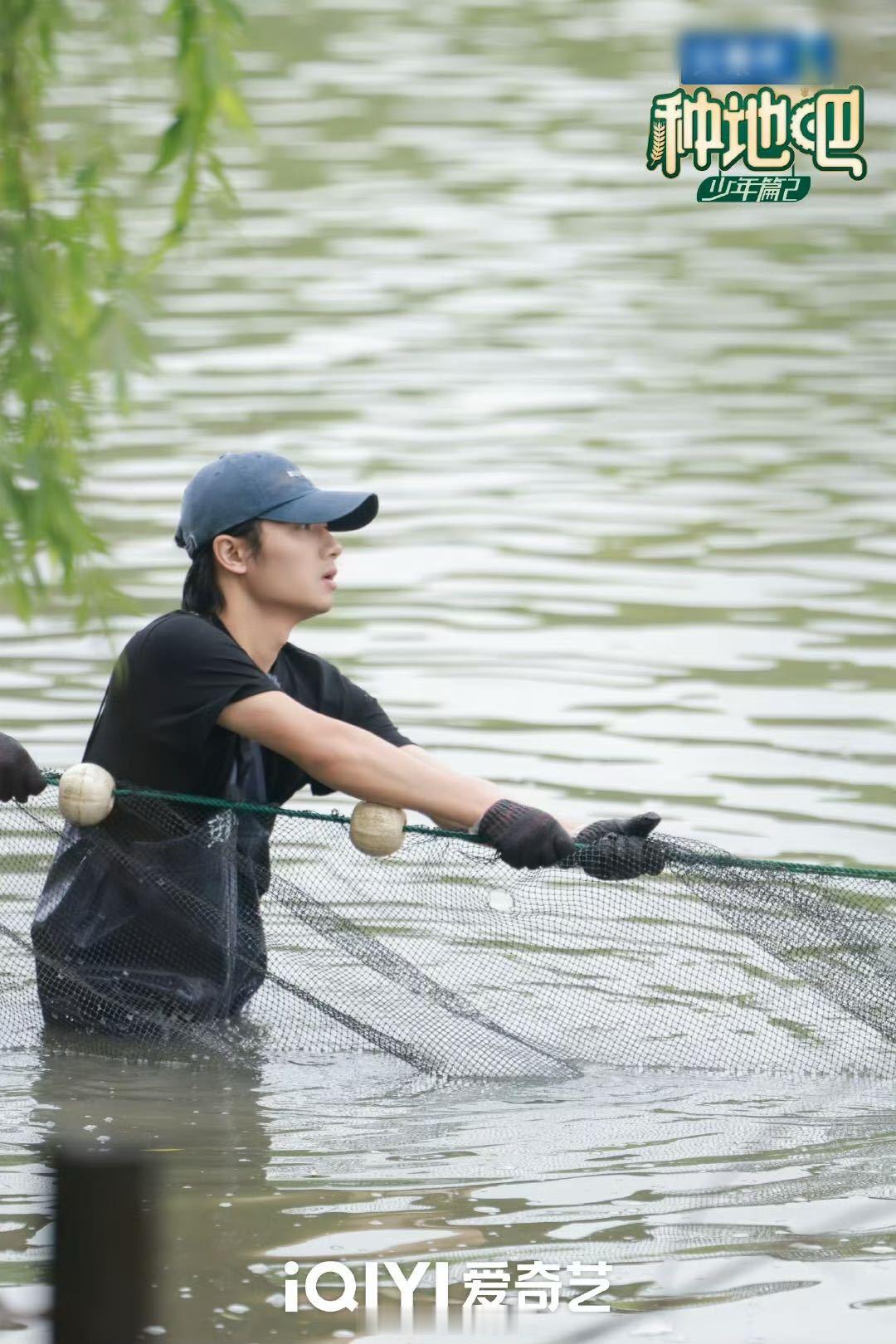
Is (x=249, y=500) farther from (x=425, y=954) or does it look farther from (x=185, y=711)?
(x=425, y=954)

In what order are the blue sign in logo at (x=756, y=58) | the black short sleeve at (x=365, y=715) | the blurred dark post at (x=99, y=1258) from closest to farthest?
the blurred dark post at (x=99, y=1258)
the black short sleeve at (x=365, y=715)
the blue sign in logo at (x=756, y=58)

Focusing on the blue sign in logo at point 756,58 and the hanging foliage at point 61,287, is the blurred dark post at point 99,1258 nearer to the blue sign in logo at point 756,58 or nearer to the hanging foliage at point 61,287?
the hanging foliage at point 61,287

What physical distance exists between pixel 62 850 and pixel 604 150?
620 inches

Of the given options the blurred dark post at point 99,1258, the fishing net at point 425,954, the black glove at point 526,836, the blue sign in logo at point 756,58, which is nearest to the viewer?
the blurred dark post at point 99,1258

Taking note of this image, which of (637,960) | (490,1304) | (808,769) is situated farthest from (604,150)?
(490,1304)

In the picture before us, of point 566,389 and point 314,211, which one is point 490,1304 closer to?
point 566,389

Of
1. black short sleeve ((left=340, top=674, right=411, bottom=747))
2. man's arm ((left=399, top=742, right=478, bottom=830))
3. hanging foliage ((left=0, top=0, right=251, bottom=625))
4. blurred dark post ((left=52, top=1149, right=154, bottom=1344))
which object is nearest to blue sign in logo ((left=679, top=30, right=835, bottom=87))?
black short sleeve ((left=340, top=674, right=411, bottom=747))

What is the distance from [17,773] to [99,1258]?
2912 mm

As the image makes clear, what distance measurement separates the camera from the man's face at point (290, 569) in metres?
5.59

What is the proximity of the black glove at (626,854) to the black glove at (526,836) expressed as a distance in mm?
63

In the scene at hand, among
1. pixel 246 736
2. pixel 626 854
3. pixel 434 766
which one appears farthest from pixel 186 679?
pixel 626 854

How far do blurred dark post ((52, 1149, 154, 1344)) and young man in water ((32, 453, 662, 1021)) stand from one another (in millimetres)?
2627

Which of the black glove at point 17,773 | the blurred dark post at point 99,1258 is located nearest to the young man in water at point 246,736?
the black glove at point 17,773

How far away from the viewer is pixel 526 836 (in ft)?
17.3
